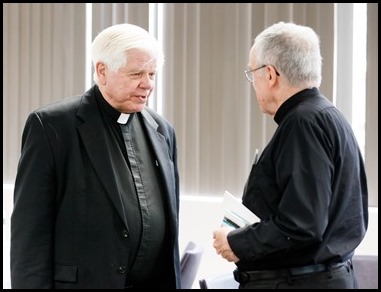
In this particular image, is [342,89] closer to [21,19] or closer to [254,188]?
[254,188]

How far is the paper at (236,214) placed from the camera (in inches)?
70.4

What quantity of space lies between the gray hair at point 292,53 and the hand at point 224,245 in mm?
521

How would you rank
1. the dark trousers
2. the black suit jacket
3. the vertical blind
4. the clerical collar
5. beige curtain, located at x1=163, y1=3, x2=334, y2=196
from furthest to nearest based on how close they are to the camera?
beige curtain, located at x1=163, y1=3, x2=334, y2=196
the vertical blind
the clerical collar
the black suit jacket
the dark trousers

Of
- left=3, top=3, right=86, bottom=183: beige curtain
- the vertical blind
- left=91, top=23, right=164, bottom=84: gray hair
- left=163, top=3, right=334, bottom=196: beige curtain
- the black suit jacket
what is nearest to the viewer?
the black suit jacket

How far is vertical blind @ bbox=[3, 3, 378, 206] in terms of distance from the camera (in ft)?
11.2

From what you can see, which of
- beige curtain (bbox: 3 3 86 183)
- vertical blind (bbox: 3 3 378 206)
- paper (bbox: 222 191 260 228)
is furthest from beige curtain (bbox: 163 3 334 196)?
paper (bbox: 222 191 260 228)

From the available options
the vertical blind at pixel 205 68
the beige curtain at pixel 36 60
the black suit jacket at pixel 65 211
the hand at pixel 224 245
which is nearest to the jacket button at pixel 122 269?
the black suit jacket at pixel 65 211

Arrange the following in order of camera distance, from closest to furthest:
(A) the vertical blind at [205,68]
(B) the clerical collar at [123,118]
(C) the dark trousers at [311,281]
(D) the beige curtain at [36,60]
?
(C) the dark trousers at [311,281] → (B) the clerical collar at [123,118] → (A) the vertical blind at [205,68] → (D) the beige curtain at [36,60]

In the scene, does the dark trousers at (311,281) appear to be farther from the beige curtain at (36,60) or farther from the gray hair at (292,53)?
the beige curtain at (36,60)

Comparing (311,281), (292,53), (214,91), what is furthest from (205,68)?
(311,281)

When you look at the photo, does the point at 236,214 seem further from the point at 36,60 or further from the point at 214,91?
the point at 36,60

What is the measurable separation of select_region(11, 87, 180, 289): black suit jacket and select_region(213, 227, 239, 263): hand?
31 cm

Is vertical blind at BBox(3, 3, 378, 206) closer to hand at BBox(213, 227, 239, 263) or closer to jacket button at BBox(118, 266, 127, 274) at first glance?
hand at BBox(213, 227, 239, 263)

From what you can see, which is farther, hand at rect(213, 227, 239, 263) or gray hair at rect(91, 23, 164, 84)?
gray hair at rect(91, 23, 164, 84)
